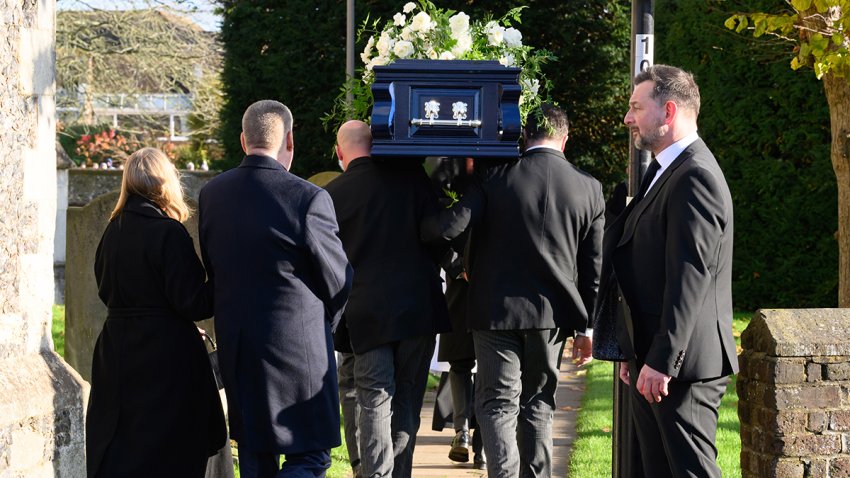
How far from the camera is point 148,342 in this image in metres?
4.77

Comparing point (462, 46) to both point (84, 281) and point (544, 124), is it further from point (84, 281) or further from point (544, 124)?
point (84, 281)

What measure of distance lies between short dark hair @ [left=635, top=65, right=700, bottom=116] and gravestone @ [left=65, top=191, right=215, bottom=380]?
4.43 m

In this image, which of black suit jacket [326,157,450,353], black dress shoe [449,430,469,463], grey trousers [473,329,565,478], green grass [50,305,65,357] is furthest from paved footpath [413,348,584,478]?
green grass [50,305,65,357]

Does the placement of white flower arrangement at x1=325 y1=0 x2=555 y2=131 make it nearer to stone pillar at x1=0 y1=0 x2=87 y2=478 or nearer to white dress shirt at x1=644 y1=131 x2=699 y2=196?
white dress shirt at x1=644 y1=131 x2=699 y2=196

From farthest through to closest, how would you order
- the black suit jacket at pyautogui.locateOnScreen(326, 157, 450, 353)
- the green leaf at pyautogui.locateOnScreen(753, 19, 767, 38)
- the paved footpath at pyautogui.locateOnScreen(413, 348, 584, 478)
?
the green leaf at pyautogui.locateOnScreen(753, 19, 767, 38) → the paved footpath at pyautogui.locateOnScreen(413, 348, 584, 478) → the black suit jacket at pyautogui.locateOnScreen(326, 157, 450, 353)

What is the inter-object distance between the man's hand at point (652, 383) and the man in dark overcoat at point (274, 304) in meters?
1.32

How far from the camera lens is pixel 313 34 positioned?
18828 millimetres

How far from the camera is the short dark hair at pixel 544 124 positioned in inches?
223

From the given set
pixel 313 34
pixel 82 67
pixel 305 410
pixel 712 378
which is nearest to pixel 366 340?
pixel 305 410

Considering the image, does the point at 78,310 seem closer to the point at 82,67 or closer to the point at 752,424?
the point at 752,424

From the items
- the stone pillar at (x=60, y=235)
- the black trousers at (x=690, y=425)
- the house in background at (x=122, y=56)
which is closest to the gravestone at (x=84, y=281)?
the black trousers at (x=690, y=425)

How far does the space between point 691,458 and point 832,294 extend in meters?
10.7

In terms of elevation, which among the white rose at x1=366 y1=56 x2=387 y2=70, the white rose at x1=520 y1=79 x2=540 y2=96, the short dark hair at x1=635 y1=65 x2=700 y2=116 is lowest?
the short dark hair at x1=635 y1=65 x2=700 y2=116

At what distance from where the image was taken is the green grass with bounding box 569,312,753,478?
6.95 m
